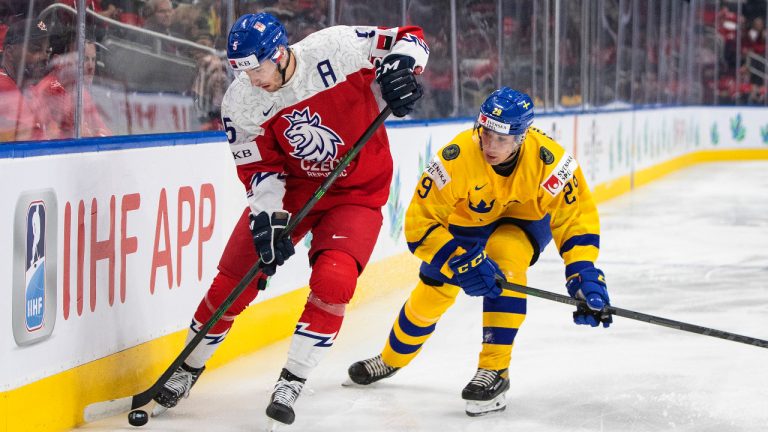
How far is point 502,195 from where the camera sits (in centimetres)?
336

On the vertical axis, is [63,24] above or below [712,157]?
above

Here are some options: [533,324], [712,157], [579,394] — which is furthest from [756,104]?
[579,394]

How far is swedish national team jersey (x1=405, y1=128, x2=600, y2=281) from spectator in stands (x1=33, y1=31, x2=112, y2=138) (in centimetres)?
102

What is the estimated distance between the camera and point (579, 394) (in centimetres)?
360

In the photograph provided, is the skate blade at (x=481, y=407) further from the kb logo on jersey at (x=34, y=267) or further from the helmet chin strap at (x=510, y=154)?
the kb logo on jersey at (x=34, y=267)

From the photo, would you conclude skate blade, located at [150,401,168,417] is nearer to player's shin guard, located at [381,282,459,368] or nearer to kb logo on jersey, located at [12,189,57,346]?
kb logo on jersey, located at [12,189,57,346]

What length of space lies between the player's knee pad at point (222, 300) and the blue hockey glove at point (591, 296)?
920 millimetres

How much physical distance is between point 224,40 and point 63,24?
110cm

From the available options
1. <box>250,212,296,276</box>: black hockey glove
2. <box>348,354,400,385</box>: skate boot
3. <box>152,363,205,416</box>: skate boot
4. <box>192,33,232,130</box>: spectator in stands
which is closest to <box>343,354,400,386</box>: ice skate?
<box>348,354,400,385</box>: skate boot

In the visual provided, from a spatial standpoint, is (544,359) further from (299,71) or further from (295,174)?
(299,71)

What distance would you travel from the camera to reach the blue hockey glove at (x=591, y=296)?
3.12m

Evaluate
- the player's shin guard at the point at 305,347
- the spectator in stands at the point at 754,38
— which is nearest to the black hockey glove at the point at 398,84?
the player's shin guard at the point at 305,347

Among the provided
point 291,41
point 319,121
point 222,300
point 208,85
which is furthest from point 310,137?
point 291,41

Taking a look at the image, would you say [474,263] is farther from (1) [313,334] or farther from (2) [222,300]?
(2) [222,300]
